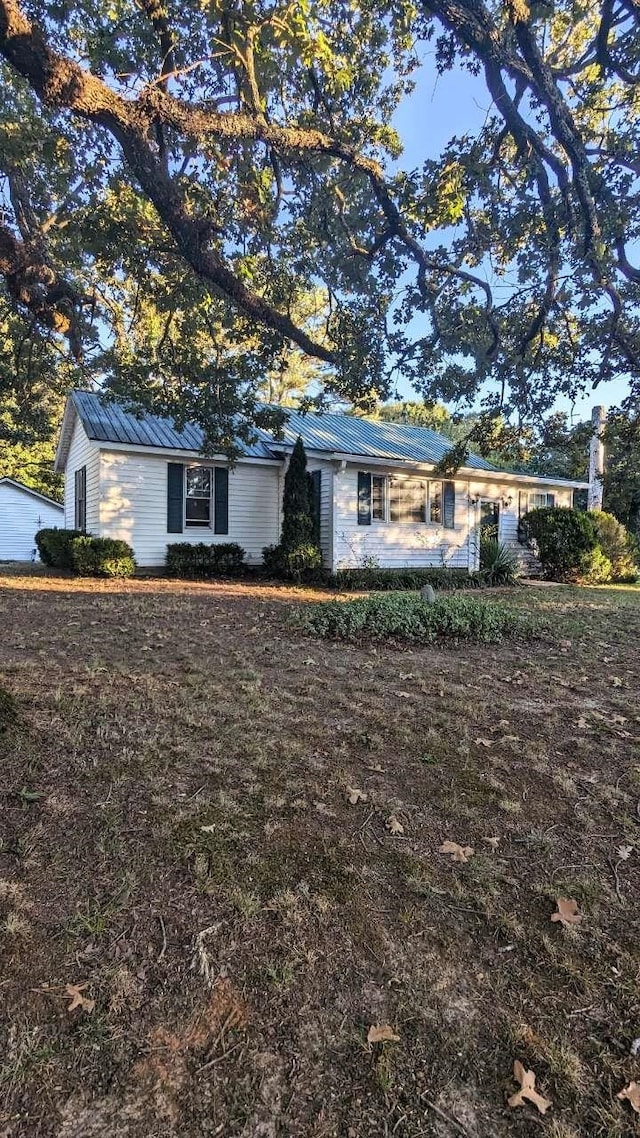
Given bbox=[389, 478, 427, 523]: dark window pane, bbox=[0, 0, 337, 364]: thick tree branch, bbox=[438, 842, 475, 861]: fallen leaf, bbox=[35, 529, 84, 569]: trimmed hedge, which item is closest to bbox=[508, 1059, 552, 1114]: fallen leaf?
bbox=[438, 842, 475, 861]: fallen leaf

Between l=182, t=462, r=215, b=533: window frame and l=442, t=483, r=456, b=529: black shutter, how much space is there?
6.35 meters

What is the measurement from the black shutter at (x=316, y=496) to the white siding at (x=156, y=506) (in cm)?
138

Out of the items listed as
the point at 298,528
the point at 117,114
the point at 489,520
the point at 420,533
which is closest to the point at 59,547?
the point at 298,528

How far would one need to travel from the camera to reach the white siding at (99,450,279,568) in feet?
41.1

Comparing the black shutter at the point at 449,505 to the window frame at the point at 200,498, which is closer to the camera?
the window frame at the point at 200,498

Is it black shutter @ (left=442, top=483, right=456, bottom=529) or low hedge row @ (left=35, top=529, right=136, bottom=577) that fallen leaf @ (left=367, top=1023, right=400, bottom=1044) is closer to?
low hedge row @ (left=35, top=529, right=136, bottom=577)

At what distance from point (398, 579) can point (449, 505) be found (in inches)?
144

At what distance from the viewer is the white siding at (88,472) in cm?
1273

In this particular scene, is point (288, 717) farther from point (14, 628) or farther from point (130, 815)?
point (14, 628)

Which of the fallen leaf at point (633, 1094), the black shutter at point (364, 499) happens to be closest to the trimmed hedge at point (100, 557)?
the black shutter at point (364, 499)

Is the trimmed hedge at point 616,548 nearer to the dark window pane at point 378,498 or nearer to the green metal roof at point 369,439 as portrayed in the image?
the green metal roof at point 369,439

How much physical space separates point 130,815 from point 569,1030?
196cm

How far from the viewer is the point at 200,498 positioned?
541 inches

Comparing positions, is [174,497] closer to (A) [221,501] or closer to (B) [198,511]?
(B) [198,511]
